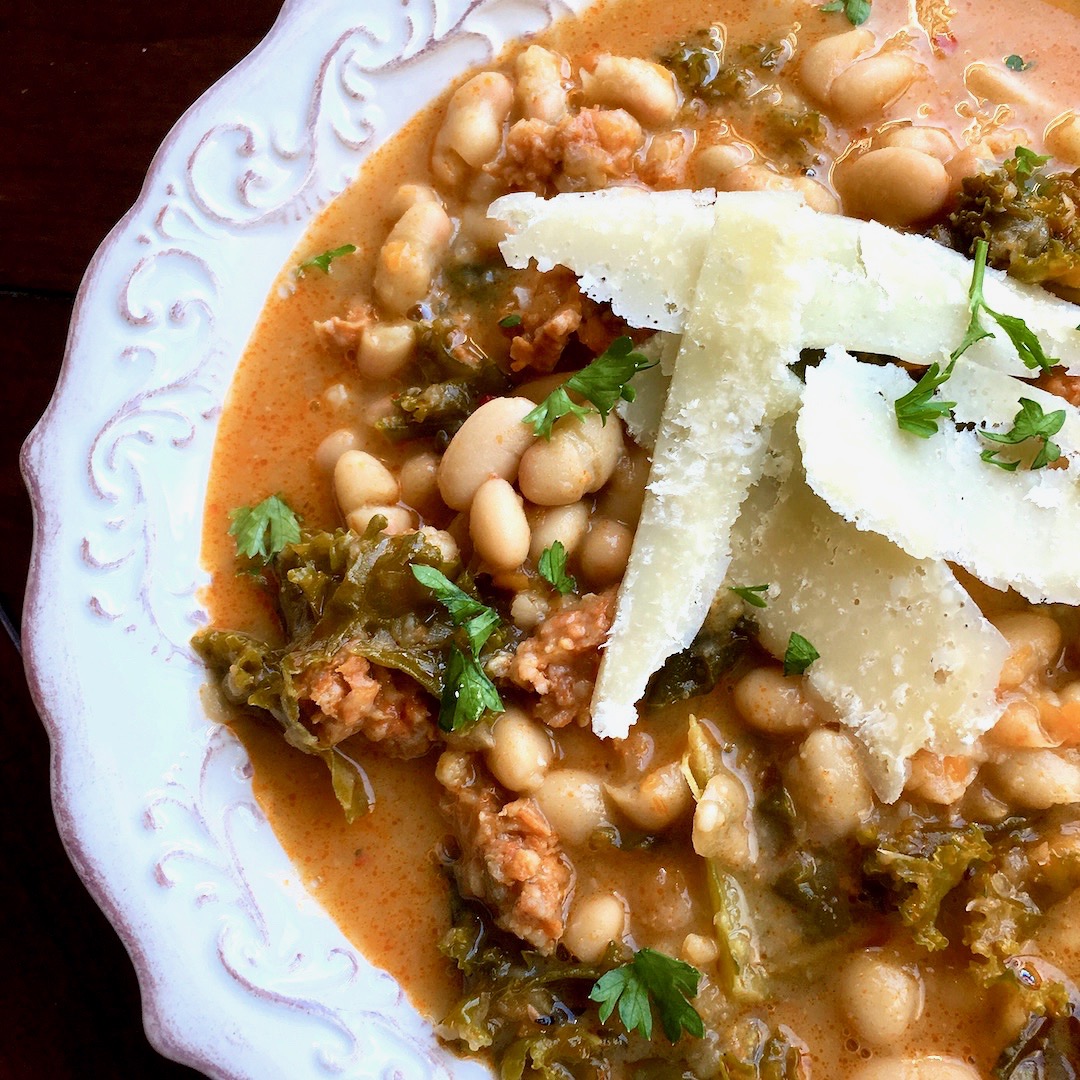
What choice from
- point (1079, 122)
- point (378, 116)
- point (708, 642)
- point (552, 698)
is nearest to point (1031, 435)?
point (708, 642)

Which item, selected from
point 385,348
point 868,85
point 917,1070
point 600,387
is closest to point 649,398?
point 600,387

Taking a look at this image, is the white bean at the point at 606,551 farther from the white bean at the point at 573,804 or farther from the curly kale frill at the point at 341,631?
the white bean at the point at 573,804

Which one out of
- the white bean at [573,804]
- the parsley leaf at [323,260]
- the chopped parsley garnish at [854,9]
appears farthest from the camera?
the chopped parsley garnish at [854,9]

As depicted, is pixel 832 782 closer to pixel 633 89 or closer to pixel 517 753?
pixel 517 753

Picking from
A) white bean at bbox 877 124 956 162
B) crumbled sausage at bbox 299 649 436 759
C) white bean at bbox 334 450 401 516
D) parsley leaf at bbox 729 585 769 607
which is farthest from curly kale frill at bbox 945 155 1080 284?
crumbled sausage at bbox 299 649 436 759

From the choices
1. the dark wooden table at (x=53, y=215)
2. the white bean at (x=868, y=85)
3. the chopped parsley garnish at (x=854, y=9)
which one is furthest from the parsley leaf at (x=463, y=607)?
the chopped parsley garnish at (x=854, y=9)

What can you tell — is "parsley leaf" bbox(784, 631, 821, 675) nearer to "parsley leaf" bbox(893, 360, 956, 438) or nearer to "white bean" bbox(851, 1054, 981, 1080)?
"parsley leaf" bbox(893, 360, 956, 438)
